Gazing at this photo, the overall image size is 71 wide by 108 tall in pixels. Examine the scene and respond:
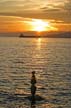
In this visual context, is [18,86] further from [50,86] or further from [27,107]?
[27,107]

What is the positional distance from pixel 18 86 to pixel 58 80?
922 centimetres

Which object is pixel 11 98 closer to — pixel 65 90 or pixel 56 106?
pixel 56 106

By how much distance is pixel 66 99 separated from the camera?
1629 inches

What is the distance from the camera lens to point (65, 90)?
47.7m

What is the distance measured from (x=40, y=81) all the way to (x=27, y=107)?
19844 mm

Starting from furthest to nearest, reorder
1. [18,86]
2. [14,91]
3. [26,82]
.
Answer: [26,82], [18,86], [14,91]

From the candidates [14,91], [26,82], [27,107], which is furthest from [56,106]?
[26,82]

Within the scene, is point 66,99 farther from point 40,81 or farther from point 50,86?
point 40,81

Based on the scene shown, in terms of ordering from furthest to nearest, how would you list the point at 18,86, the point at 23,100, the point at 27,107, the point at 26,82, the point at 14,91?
the point at 26,82 → the point at 18,86 → the point at 14,91 → the point at 23,100 → the point at 27,107

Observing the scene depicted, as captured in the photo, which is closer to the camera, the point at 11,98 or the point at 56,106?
the point at 56,106

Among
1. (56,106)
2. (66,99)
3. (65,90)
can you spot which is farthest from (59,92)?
(56,106)

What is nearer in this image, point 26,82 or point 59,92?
point 59,92

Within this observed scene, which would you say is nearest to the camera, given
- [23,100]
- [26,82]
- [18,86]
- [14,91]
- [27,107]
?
[27,107]

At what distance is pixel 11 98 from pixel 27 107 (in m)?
4.60
